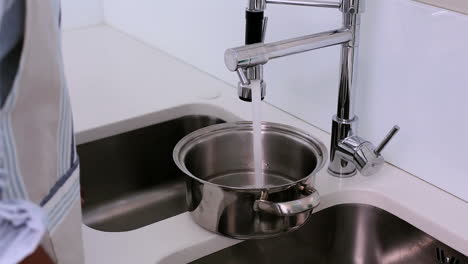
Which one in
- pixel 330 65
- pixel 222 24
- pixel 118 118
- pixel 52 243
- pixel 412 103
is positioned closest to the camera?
pixel 52 243

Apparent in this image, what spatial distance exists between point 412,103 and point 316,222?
234 millimetres

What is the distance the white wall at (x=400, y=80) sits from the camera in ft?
2.89

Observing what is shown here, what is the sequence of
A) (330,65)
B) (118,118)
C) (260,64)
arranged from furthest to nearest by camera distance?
1. (118,118)
2. (330,65)
3. (260,64)

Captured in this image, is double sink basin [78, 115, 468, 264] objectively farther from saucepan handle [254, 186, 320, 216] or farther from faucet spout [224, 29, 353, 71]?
faucet spout [224, 29, 353, 71]

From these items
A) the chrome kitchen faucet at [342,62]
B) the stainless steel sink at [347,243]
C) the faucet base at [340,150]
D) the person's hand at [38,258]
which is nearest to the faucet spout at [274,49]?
the chrome kitchen faucet at [342,62]

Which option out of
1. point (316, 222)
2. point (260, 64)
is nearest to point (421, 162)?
point (316, 222)

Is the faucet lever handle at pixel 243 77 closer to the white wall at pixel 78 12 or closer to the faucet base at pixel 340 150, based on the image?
the faucet base at pixel 340 150

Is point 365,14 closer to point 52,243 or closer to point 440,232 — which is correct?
point 440,232

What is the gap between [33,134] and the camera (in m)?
0.53

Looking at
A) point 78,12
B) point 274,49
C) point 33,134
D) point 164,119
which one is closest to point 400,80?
point 274,49

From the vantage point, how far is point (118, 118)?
120cm

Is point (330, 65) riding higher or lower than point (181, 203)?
higher

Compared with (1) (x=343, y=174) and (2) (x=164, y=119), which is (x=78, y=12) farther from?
(1) (x=343, y=174)

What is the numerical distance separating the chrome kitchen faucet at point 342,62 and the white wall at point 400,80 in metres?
0.06
